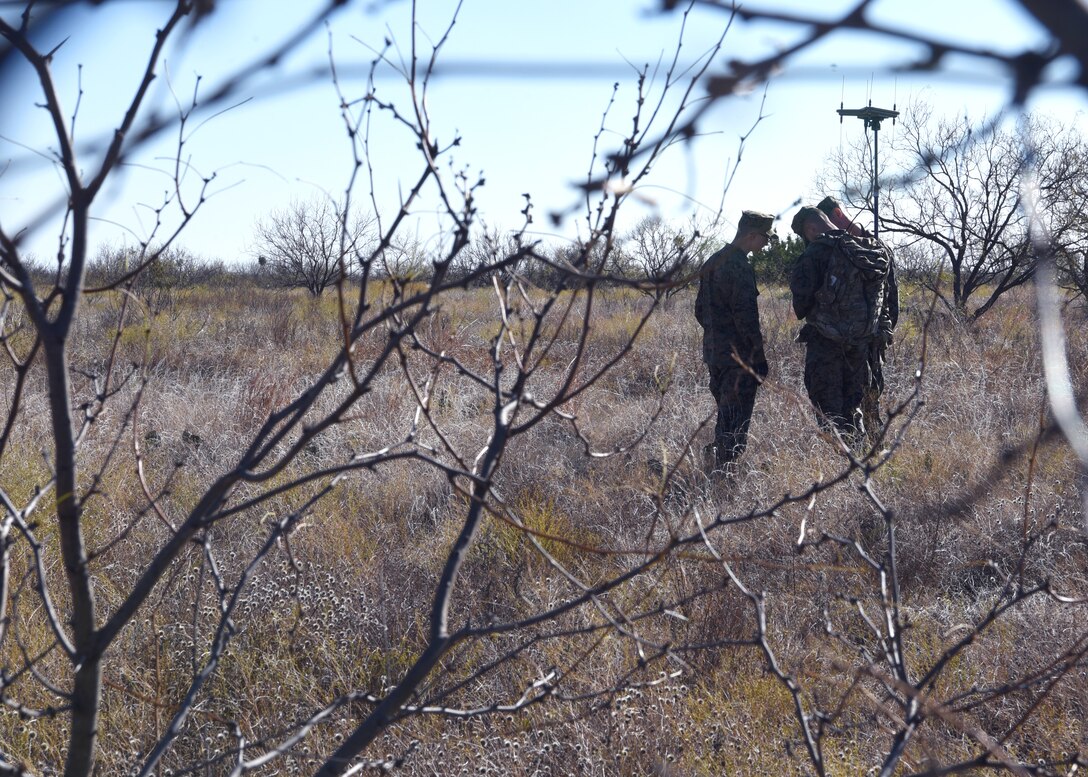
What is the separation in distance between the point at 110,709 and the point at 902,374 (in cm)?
654

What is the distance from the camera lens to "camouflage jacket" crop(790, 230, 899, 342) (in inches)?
199

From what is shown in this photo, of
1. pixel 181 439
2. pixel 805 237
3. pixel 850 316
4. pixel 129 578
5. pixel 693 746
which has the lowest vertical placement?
pixel 693 746

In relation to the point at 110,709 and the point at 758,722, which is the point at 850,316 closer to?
the point at 758,722

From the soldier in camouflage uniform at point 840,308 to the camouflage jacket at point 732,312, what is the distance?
263mm

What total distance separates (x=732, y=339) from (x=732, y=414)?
453 millimetres

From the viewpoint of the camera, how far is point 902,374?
7.59 metres

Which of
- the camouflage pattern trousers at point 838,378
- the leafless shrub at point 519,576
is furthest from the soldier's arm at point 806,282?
the leafless shrub at point 519,576

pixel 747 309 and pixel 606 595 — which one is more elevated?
pixel 747 309

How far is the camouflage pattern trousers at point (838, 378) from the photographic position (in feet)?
17.5

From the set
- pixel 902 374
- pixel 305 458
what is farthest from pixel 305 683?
pixel 902 374

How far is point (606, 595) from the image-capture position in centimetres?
317

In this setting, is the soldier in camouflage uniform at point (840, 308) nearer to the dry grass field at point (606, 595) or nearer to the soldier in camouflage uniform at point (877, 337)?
the soldier in camouflage uniform at point (877, 337)

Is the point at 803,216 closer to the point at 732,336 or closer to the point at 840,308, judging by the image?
the point at 840,308

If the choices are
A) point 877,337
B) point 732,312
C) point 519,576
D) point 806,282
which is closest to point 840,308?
point 806,282
